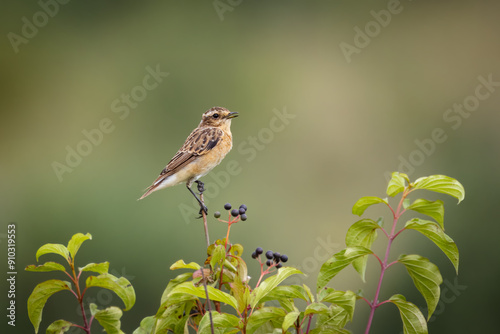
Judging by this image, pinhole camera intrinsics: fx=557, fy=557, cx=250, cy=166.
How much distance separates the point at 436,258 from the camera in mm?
6426

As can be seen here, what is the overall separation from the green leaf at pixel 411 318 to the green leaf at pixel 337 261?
0.60 ft

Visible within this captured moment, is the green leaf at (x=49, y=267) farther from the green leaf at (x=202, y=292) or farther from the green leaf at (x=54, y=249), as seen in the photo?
the green leaf at (x=202, y=292)

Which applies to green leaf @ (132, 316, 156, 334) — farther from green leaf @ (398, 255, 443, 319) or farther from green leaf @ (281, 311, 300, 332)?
green leaf @ (398, 255, 443, 319)

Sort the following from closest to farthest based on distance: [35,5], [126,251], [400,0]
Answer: [126,251] → [35,5] → [400,0]

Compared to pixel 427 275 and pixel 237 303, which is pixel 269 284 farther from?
pixel 427 275

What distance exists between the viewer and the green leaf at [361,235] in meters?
1.75

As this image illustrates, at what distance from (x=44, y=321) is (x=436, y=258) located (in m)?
4.50

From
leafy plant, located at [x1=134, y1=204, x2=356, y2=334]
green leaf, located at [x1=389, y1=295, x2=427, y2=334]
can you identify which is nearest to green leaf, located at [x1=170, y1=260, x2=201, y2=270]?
leafy plant, located at [x1=134, y1=204, x2=356, y2=334]

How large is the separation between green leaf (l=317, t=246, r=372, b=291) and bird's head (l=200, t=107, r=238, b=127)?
75.6 inches

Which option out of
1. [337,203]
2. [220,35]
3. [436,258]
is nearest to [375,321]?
[436,258]

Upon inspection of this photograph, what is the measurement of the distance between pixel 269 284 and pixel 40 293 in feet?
2.51

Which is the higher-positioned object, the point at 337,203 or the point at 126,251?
the point at 126,251

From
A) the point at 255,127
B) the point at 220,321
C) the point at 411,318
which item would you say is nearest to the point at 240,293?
the point at 220,321

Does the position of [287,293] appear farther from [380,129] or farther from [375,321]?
[380,129]
